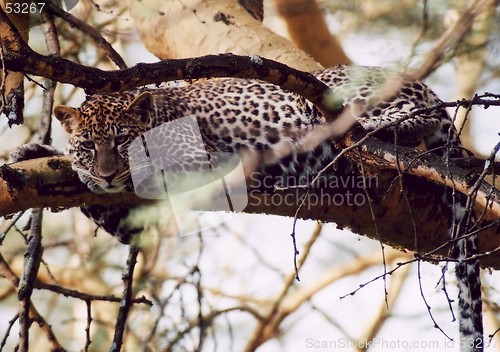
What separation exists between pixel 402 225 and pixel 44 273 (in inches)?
209

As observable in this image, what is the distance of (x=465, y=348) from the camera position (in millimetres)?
4500

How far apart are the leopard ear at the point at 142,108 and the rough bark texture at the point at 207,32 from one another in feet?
3.97

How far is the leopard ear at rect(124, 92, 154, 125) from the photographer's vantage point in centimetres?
551

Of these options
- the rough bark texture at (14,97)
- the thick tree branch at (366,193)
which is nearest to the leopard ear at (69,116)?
the rough bark texture at (14,97)

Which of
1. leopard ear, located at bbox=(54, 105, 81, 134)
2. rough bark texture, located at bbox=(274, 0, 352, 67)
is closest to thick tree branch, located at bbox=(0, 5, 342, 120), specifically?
leopard ear, located at bbox=(54, 105, 81, 134)

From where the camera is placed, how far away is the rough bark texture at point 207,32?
6688 mm

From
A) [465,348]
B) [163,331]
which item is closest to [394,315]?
[163,331]

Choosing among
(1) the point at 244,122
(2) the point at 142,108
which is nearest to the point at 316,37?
(1) the point at 244,122

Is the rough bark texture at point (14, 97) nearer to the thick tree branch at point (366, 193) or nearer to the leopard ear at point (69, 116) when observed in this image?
the thick tree branch at point (366, 193)

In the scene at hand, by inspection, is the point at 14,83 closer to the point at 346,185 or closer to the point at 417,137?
the point at 346,185

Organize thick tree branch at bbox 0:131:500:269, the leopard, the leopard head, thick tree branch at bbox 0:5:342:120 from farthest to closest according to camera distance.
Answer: the leopard → the leopard head → thick tree branch at bbox 0:131:500:269 → thick tree branch at bbox 0:5:342:120

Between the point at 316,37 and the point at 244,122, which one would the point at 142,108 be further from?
the point at 316,37

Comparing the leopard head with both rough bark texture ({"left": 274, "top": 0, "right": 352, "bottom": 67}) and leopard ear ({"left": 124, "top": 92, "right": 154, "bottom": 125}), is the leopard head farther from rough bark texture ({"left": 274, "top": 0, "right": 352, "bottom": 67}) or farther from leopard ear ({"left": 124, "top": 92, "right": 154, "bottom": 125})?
rough bark texture ({"left": 274, "top": 0, "right": 352, "bottom": 67})

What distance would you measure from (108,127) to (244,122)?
0.92m
